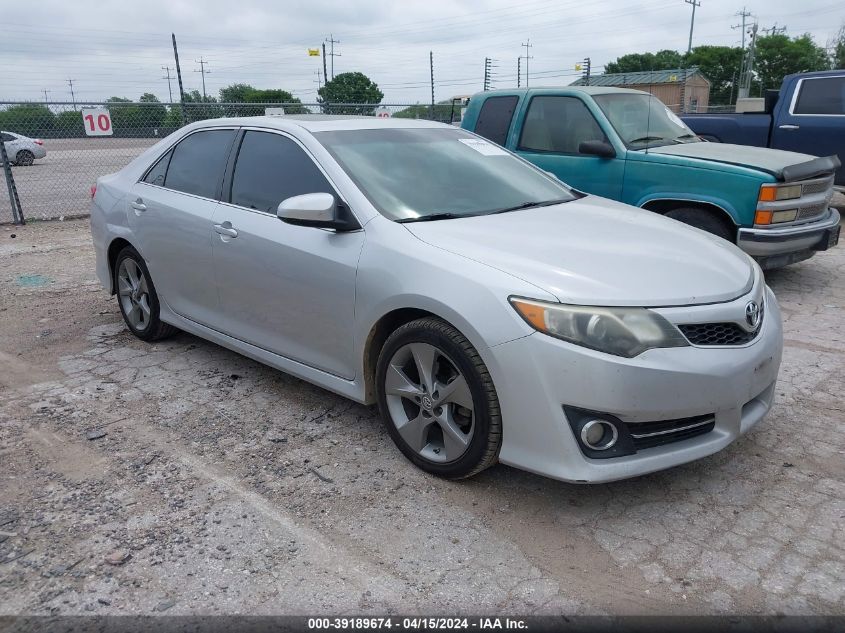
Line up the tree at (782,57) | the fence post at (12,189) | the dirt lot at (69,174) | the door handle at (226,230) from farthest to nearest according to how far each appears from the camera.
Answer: the tree at (782,57), the dirt lot at (69,174), the fence post at (12,189), the door handle at (226,230)

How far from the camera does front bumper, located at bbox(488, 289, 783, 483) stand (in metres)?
2.65

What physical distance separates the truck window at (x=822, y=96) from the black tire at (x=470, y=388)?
28.6 feet

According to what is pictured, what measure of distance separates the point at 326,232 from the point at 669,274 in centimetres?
Result: 163

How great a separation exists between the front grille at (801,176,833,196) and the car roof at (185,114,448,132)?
A: 145 inches

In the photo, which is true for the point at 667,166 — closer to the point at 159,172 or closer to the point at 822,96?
the point at 159,172

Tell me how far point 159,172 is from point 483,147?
7.37 ft

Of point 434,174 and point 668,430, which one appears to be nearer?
point 668,430

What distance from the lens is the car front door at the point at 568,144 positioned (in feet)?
21.7

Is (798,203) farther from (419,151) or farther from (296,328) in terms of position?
(296,328)

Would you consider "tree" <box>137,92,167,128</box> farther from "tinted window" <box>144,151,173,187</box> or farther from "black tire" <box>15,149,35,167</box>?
"black tire" <box>15,149,35,167</box>

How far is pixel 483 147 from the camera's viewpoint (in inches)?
173

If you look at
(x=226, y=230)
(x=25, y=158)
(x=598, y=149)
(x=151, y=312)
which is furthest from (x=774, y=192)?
(x=25, y=158)

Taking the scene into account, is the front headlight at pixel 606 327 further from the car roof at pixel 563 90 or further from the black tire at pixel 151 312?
the car roof at pixel 563 90

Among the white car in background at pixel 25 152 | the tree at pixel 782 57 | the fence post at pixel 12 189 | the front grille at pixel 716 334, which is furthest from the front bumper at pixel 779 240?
the tree at pixel 782 57
